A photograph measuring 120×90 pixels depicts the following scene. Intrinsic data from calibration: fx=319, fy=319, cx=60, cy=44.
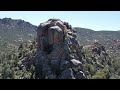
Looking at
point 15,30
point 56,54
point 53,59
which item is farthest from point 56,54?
point 15,30

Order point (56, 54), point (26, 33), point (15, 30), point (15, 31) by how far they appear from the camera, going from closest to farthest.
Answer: point (56, 54)
point (15, 31)
point (15, 30)
point (26, 33)

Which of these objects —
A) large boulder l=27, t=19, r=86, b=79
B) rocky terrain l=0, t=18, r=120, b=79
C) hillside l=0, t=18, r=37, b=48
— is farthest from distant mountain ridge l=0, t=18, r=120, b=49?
large boulder l=27, t=19, r=86, b=79

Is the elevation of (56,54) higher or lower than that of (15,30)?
lower

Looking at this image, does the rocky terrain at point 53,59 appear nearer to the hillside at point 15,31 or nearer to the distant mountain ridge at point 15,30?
the hillside at point 15,31

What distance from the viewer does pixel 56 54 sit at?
34.8 meters

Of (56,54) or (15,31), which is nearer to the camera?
(56,54)

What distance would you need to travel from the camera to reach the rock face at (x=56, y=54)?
111 ft

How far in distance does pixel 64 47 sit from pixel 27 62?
6.71 metres

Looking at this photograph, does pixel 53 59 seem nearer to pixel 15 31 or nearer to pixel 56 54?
pixel 56 54

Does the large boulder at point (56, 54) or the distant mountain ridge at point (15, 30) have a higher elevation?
the distant mountain ridge at point (15, 30)

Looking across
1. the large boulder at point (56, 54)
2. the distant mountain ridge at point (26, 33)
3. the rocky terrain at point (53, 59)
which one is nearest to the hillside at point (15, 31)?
the distant mountain ridge at point (26, 33)

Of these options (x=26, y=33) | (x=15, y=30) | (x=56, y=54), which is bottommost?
(x=56, y=54)
